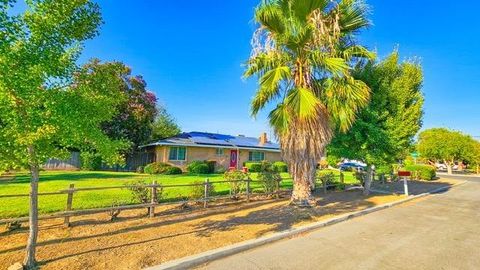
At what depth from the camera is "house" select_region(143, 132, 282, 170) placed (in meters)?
27.2

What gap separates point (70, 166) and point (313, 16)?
26621 millimetres

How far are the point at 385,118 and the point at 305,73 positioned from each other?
19.4ft

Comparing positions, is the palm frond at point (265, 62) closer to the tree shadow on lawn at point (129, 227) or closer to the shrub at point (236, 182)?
the shrub at point (236, 182)

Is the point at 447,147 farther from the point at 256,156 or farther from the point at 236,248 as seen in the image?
the point at 236,248

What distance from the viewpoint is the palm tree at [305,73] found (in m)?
10.5

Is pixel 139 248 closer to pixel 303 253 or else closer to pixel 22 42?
pixel 303 253

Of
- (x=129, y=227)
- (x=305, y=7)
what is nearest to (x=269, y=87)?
(x=305, y=7)

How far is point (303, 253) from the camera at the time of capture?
20.8 feet

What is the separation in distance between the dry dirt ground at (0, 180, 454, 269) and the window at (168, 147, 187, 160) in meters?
17.1

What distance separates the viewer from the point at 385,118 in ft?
47.5

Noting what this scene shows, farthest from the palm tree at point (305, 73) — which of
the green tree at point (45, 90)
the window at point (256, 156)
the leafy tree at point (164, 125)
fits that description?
the leafy tree at point (164, 125)

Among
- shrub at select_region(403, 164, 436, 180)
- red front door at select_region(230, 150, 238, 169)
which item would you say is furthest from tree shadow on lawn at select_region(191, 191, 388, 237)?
shrub at select_region(403, 164, 436, 180)

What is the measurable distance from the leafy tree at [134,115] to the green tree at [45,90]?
24.9 metres

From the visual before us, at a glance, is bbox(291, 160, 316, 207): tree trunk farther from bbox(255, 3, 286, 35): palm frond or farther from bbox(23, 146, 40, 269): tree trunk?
bbox(23, 146, 40, 269): tree trunk
